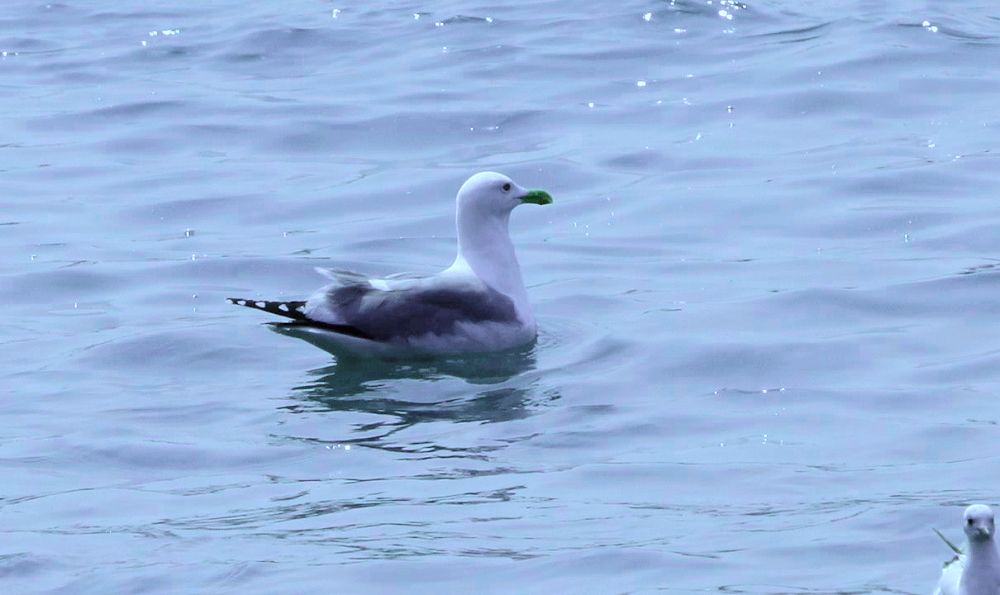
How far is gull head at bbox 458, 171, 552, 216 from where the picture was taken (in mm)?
10703

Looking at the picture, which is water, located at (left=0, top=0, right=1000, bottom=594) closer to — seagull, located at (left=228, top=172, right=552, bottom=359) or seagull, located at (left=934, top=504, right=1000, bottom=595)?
seagull, located at (left=228, top=172, right=552, bottom=359)

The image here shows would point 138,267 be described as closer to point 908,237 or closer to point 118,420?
point 118,420

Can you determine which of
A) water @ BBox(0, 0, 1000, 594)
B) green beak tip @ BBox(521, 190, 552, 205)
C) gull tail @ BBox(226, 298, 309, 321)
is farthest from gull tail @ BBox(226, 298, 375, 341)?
green beak tip @ BBox(521, 190, 552, 205)

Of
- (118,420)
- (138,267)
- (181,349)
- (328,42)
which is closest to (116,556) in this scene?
(118,420)

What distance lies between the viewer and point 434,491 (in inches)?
315

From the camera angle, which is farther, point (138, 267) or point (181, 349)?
point (138, 267)

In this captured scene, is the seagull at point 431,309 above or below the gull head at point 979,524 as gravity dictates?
below

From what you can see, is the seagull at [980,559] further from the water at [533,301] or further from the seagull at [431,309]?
the seagull at [431,309]

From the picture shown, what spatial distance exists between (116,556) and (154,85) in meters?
11.7

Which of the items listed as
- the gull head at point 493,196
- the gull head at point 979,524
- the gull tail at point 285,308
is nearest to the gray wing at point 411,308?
the gull tail at point 285,308

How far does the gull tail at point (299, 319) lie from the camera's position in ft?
32.8

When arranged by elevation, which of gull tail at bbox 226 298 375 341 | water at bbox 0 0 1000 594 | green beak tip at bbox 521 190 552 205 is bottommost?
water at bbox 0 0 1000 594

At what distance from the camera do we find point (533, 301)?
11.4 metres

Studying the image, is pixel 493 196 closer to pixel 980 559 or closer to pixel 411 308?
pixel 411 308
